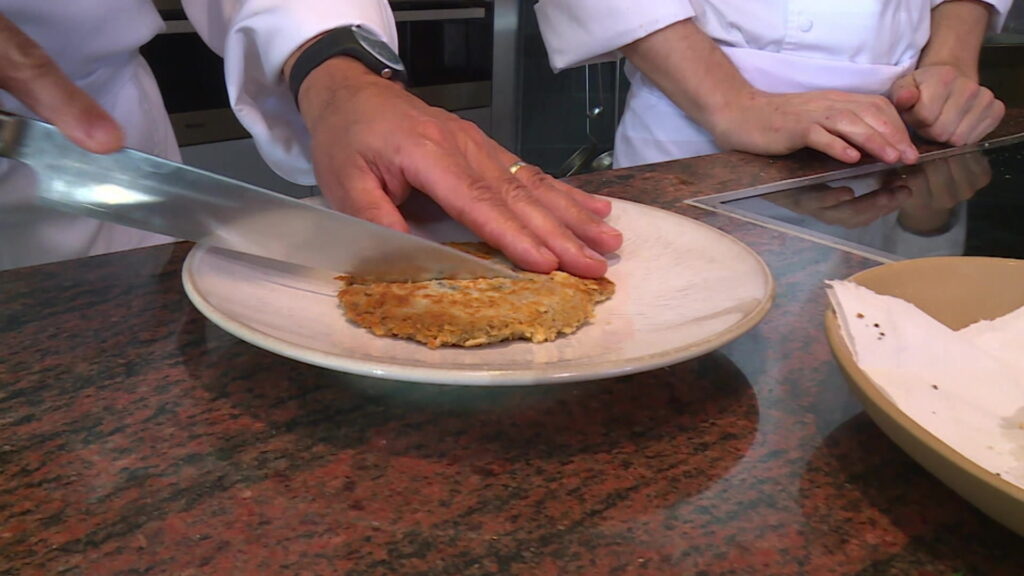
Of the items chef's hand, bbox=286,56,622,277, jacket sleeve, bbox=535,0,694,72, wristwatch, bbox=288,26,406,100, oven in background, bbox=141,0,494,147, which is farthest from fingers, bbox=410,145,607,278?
oven in background, bbox=141,0,494,147

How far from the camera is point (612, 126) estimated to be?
2482 millimetres

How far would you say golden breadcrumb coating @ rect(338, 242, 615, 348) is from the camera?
0.40m

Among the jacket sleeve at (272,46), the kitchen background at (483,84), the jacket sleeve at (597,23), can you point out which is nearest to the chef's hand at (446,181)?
the jacket sleeve at (272,46)

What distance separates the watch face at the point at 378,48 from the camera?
0.66 meters

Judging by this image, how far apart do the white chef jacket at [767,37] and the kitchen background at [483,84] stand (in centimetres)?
80

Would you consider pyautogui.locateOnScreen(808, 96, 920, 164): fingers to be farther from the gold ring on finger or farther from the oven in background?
the oven in background

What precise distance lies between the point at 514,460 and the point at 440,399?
62mm

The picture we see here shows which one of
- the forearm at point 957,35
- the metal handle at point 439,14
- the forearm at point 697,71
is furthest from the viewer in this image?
the metal handle at point 439,14

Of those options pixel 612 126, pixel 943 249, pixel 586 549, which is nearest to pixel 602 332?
pixel 586 549

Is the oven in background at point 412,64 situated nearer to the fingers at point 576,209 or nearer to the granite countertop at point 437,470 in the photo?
the fingers at point 576,209

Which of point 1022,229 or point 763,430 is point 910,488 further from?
point 1022,229

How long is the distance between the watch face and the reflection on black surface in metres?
0.33

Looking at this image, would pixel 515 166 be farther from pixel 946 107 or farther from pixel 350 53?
pixel 946 107

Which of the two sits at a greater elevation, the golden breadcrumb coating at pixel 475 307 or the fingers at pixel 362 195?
the fingers at pixel 362 195
